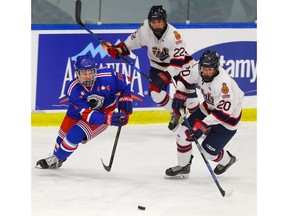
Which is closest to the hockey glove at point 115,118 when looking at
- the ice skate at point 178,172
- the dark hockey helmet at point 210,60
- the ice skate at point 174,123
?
the ice skate at point 178,172

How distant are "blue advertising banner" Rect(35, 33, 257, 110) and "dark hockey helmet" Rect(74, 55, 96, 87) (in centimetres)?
107

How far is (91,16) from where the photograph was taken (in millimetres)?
5074

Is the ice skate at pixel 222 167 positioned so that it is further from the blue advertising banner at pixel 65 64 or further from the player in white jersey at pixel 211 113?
the blue advertising banner at pixel 65 64

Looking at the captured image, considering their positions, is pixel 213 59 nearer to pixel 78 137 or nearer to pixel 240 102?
pixel 240 102

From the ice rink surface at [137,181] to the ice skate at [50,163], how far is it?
35mm

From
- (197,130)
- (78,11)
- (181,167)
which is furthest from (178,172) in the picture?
(78,11)

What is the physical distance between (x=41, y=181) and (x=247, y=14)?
2.01 m

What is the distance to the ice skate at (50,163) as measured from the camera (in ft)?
13.8

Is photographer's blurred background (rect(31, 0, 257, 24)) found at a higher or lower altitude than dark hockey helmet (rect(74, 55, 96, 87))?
higher

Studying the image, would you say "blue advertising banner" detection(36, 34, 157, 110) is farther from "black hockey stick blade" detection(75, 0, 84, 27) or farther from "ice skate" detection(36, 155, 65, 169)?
"ice skate" detection(36, 155, 65, 169)

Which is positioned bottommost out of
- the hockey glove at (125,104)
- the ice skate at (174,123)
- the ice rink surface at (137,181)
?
the ice rink surface at (137,181)

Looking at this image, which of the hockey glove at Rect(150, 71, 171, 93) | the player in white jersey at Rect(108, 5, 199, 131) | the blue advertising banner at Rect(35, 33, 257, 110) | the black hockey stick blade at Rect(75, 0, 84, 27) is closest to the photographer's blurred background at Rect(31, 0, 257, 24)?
the blue advertising banner at Rect(35, 33, 257, 110)

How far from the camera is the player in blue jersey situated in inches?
157
